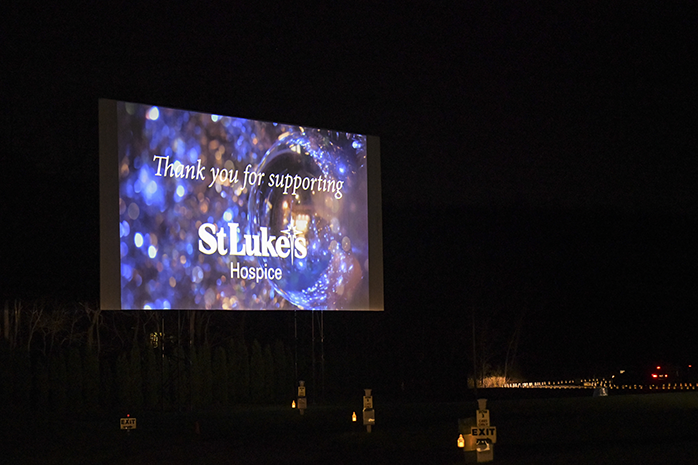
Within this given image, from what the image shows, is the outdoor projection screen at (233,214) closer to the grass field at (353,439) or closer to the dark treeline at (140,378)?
the grass field at (353,439)

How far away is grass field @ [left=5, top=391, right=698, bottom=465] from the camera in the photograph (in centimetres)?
959

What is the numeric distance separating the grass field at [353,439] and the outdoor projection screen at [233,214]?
84.0 inches

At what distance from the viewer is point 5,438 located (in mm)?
11273

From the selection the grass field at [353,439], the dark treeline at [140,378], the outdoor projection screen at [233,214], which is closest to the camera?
the grass field at [353,439]

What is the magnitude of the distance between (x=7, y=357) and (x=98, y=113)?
885cm

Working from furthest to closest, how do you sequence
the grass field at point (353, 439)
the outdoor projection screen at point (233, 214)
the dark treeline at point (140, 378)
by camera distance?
the dark treeline at point (140, 378) → the outdoor projection screen at point (233, 214) → the grass field at point (353, 439)

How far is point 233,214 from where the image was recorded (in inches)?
578

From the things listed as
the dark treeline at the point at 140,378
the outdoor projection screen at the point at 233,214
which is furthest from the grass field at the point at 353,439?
the dark treeline at the point at 140,378

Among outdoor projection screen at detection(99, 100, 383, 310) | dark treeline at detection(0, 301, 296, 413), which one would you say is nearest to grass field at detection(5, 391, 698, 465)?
outdoor projection screen at detection(99, 100, 383, 310)

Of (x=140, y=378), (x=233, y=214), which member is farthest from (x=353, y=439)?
(x=140, y=378)

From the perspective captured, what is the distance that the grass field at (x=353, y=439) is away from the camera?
9.59 meters

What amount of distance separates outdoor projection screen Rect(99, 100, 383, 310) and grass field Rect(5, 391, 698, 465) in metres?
2.13

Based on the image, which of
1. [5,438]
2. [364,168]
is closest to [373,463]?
[5,438]

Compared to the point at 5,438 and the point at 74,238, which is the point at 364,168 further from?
the point at 74,238
